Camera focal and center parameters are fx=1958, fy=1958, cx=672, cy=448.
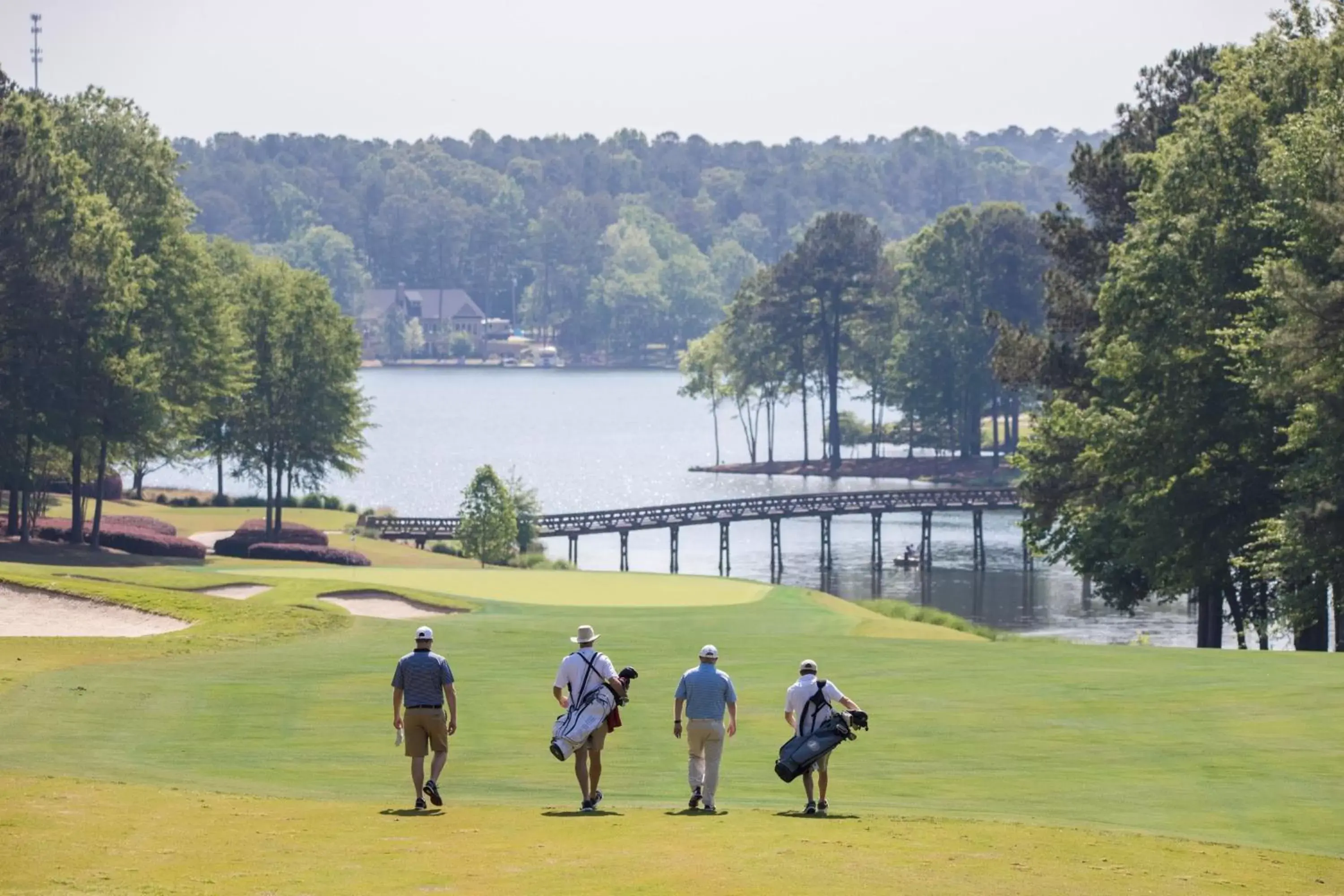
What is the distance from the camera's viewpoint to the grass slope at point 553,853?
668 inches

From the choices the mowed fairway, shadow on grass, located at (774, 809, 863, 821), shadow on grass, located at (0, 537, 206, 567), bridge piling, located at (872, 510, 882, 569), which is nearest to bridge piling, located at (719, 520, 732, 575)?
bridge piling, located at (872, 510, 882, 569)

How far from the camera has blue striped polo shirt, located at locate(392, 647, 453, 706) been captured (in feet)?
69.1

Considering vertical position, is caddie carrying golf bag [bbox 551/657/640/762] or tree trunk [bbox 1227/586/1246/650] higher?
caddie carrying golf bag [bbox 551/657/640/762]

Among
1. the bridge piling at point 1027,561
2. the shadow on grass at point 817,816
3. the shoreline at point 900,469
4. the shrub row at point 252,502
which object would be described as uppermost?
the shoreline at point 900,469

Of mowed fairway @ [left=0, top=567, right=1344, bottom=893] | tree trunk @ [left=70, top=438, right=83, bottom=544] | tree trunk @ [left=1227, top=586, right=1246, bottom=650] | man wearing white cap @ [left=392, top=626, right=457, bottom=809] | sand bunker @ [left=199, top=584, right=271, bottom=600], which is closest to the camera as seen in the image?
mowed fairway @ [left=0, top=567, right=1344, bottom=893]

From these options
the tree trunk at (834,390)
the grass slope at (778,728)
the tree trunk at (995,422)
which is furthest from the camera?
the tree trunk at (834,390)

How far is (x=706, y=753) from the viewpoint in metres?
20.9

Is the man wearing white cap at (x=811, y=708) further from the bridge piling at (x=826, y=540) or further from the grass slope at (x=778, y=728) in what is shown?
the bridge piling at (x=826, y=540)

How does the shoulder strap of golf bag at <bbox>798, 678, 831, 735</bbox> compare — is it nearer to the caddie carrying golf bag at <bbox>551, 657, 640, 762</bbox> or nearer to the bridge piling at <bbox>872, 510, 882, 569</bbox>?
the caddie carrying golf bag at <bbox>551, 657, 640, 762</bbox>

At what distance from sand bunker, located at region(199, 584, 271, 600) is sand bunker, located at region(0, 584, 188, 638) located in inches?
159

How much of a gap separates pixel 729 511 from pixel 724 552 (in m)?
2.15

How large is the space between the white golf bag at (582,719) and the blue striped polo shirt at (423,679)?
1.35 m

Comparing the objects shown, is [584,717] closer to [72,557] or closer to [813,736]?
[813,736]

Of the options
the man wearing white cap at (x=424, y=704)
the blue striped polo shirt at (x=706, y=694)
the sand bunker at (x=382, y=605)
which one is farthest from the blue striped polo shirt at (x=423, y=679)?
the sand bunker at (x=382, y=605)
